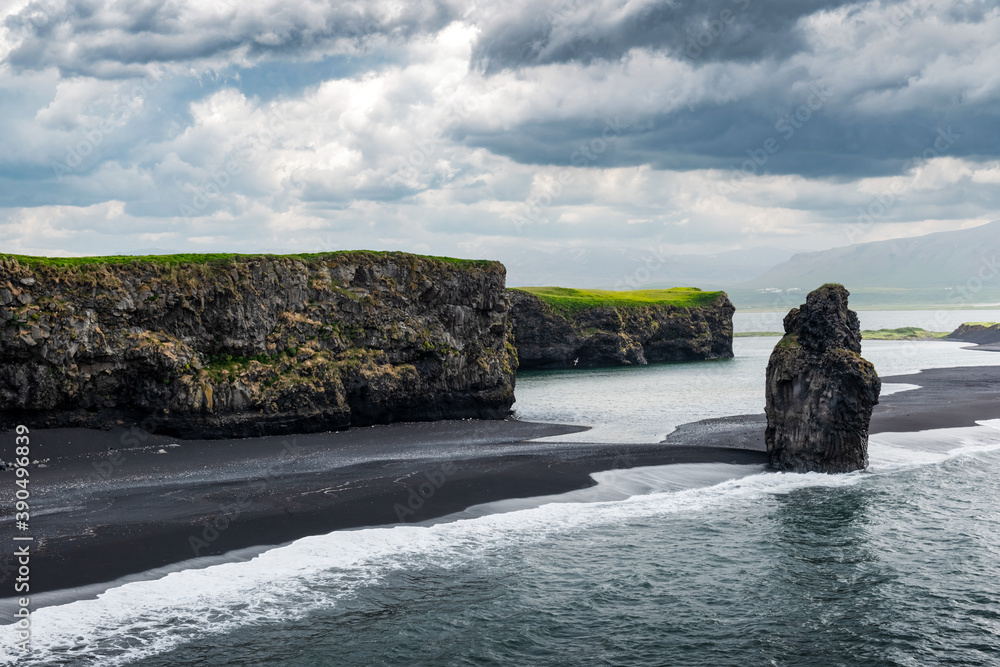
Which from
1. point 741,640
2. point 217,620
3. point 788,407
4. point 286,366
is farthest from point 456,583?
point 286,366

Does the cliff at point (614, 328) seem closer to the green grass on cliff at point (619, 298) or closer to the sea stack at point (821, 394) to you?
the green grass on cliff at point (619, 298)

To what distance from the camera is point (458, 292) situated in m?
54.9

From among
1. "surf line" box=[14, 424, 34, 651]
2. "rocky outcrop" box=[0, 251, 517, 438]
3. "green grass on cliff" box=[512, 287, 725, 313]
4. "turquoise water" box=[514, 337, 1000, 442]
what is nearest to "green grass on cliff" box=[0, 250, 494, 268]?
"rocky outcrop" box=[0, 251, 517, 438]

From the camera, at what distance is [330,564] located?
22531mm

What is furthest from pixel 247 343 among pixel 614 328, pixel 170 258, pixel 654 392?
pixel 614 328

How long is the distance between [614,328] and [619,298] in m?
10.9

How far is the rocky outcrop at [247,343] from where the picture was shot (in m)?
37.2

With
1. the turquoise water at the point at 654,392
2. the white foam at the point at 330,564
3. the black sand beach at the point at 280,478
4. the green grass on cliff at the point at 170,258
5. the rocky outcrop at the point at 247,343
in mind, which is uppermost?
the green grass on cliff at the point at 170,258

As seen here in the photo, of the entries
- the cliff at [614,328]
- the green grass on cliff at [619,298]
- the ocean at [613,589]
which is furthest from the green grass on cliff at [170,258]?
the green grass on cliff at [619,298]

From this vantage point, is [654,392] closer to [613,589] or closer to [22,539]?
[613,589]

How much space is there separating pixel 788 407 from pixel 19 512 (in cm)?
3151

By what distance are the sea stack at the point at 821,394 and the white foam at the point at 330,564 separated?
114cm

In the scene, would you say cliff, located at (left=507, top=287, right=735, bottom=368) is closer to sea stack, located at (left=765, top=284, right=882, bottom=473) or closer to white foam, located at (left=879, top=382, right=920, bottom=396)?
white foam, located at (left=879, top=382, right=920, bottom=396)

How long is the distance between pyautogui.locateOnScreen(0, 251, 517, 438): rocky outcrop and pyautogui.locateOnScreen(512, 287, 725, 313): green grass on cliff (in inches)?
2104
